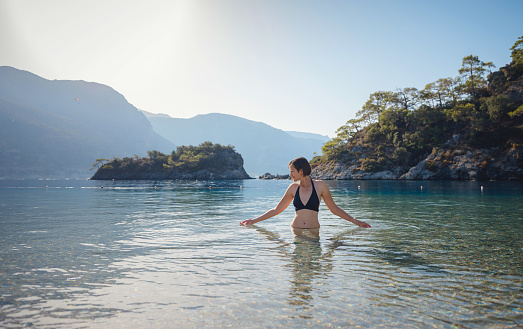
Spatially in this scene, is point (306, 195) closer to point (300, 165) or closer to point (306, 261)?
point (300, 165)

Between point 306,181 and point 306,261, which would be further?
point 306,181

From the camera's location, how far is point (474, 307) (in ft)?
16.6

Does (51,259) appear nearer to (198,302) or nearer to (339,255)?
(198,302)

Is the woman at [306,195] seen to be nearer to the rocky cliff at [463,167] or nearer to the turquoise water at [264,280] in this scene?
the turquoise water at [264,280]

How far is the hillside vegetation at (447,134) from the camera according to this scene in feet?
323

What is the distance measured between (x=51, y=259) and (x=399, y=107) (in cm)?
16338

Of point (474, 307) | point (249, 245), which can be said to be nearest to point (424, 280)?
point (474, 307)

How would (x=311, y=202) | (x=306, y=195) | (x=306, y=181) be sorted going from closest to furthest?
(x=306, y=181) < (x=306, y=195) < (x=311, y=202)

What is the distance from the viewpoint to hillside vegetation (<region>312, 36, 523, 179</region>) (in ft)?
323

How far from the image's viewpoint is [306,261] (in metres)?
8.22

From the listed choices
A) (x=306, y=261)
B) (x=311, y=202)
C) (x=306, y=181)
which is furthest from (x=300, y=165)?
(x=306, y=261)

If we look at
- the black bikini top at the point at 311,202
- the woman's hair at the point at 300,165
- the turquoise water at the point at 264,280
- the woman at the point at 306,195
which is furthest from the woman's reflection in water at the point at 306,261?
the woman's hair at the point at 300,165

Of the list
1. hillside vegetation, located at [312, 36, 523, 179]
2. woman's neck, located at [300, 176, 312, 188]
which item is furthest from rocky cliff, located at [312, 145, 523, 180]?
woman's neck, located at [300, 176, 312, 188]

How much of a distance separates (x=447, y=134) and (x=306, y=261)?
132 meters
